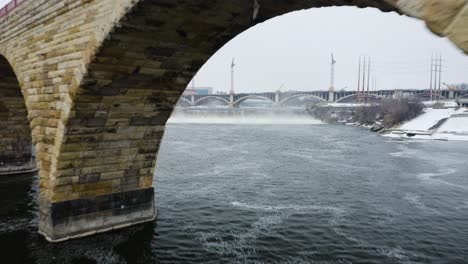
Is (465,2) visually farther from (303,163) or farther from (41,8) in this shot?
(303,163)

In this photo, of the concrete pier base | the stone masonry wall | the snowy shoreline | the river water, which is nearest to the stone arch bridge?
the concrete pier base

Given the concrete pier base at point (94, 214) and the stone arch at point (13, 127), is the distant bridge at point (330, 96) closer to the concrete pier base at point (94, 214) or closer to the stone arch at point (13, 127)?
the stone arch at point (13, 127)

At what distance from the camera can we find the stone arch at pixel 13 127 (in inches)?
764

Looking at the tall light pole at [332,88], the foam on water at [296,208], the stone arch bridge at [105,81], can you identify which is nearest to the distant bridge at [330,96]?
the tall light pole at [332,88]

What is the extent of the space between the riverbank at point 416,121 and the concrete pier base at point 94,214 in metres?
46.2

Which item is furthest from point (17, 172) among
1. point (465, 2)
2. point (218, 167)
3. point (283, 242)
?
point (465, 2)

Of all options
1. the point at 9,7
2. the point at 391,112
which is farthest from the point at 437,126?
the point at 9,7

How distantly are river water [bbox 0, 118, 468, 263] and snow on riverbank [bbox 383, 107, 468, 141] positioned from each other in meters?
25.5

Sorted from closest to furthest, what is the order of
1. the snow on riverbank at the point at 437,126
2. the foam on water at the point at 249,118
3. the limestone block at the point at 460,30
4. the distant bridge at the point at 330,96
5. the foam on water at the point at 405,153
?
the limestone block at the point at 460,30 < the foam on water at the point at 405,153 < the snow on riverbank at the point at 437,126 < the distant bridge at the point at 330,96 < the foam on water at the point at 249,118

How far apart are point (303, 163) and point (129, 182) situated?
57.7 ft

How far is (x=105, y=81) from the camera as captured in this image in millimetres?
9883

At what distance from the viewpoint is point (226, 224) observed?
14070 mm

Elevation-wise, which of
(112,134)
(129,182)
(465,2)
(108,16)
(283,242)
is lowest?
(283,242)

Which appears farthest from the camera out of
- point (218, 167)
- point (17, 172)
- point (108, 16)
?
point (218, 167)
